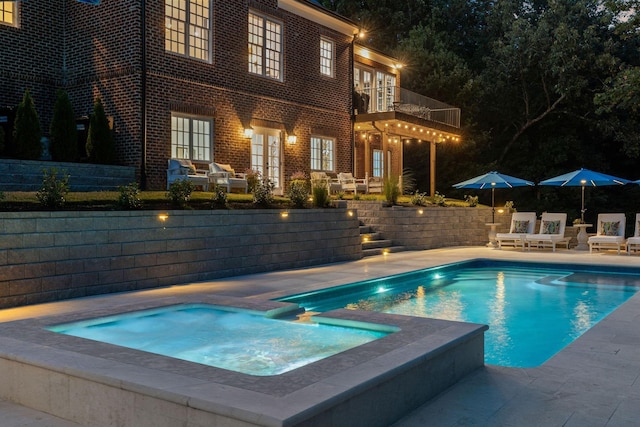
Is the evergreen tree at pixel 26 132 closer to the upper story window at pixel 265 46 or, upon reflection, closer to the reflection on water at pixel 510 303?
the upper story window at pixel 265 46

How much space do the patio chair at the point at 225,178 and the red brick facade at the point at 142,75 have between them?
859 mm

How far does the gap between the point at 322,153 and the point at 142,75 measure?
7.37m

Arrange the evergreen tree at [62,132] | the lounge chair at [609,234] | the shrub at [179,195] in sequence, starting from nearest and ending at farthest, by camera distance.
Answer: the shrub at [179,195] → the evergreen tree at [62,132] → the lounge chair at [609,234]

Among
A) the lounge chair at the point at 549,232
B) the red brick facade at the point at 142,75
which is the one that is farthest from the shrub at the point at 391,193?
the lounge chair at the point at 549,232

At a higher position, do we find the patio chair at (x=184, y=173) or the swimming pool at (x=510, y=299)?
the patio chair at (x=184, y=173)

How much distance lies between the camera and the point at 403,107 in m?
21.8

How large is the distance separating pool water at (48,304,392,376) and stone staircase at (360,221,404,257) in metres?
8.20

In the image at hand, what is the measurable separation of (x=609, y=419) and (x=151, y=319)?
429cm

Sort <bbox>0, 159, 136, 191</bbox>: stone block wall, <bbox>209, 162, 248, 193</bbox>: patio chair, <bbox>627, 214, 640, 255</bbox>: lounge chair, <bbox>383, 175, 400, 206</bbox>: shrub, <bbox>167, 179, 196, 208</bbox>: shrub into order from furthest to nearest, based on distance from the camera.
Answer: <bbox>383, 175, 400, 206</bbox>: shrub < <bbox>627, 214, 640, 255</bbox>: lounge chair < <bbox>209, 162, 248, 193</bbox>: patio chair < <bbox>0, 159, 136, 191</bbox>: stone block wall < <bbox>167, 179, 196, 208</bbox>: shrub

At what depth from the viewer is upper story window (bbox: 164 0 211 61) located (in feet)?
46.7

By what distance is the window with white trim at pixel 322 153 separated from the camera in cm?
1902

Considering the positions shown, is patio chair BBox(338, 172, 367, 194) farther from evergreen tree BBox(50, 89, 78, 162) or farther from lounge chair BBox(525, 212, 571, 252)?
evergreen tree BBox(50, 89, 78, 162)

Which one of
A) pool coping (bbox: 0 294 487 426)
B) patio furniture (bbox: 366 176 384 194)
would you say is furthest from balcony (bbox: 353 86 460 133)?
pool coping (bbox: 0 294 487 426)

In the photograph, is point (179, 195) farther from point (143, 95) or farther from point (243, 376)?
point (243, 376)
